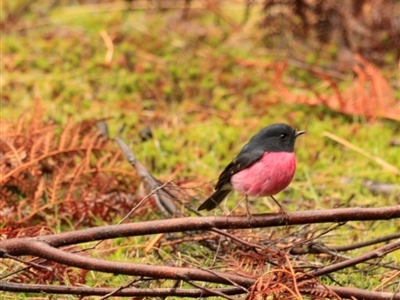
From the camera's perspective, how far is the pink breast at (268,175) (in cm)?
349

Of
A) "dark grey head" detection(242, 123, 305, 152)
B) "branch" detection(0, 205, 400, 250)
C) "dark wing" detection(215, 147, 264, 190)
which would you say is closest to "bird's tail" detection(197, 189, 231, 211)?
"dark wing" detection(215, 147, 264, 190)

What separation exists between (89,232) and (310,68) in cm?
394

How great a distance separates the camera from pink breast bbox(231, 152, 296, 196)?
349 cm

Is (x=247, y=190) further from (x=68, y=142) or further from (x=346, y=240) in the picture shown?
(x=68, y=142)

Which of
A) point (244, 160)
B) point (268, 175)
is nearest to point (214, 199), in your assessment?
point (244, 160)

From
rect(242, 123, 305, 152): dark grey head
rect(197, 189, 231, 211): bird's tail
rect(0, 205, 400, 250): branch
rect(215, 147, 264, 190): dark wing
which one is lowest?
rect(197, 189, 231, 211): bird's tail

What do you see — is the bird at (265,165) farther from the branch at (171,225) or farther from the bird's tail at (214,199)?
the branch at (171,225)

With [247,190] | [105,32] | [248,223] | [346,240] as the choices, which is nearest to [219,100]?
[105,32]

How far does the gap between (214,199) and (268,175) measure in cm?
54

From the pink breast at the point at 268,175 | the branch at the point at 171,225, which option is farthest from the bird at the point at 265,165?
the branch at the point at 171,225

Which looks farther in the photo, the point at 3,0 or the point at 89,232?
the point at 3,0

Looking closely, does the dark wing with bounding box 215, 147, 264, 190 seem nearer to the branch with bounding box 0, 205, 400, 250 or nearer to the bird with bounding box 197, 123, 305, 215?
the bird with bounding box 197, 123, 305, 215

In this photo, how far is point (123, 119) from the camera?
6008 mm

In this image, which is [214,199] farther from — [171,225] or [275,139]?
[171,225]
